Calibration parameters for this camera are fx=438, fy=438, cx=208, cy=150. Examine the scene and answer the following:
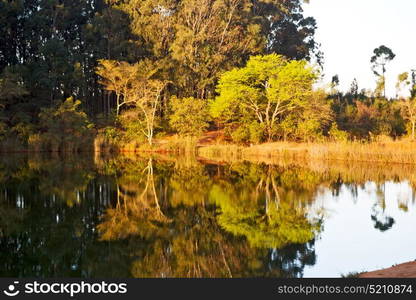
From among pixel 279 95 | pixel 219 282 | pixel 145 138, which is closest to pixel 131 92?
pixel 145 138

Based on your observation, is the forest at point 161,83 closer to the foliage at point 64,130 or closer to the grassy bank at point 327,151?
the foliage at point 64,130

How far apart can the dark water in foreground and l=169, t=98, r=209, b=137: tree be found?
→ 14895mm

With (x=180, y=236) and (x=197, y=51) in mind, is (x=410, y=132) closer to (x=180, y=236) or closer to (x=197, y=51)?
(x=197, y=51)

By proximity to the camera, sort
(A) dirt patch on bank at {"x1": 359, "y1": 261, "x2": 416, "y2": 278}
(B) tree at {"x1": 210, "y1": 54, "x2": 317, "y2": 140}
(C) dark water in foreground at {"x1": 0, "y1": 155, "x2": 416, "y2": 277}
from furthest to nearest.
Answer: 1. (B) tree at {"x1": 210, "y1": 54, "x2": 317, "y2": 140}
2. (C) dark water in foreground at {"x1": 0, "y1": 155, "x2": 416, "y2": 277}
3. (A) dirt patch on bank at {"x1": 359, "y1": 261, "x2": 416, "y2": 278}

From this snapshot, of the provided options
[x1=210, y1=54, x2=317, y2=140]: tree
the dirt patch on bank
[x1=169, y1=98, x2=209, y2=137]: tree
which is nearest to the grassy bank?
[x1=169, y1=98, x2=209, y2=137]: tree

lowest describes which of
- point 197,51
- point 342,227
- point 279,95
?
point 342,227

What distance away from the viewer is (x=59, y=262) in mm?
6816

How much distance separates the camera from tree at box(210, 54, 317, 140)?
29.4 metres

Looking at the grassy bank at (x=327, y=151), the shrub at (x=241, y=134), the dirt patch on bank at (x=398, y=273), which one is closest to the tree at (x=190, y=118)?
the grassy bank at (x=327, y=151)

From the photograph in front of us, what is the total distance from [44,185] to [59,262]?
8207 mm

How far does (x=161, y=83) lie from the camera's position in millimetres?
32500

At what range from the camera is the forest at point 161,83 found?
29703 mm

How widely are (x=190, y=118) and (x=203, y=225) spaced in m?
22.7

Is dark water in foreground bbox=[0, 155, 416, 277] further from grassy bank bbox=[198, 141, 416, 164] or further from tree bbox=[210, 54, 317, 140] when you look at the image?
tree bbox=[210, 54, 317, 140]
